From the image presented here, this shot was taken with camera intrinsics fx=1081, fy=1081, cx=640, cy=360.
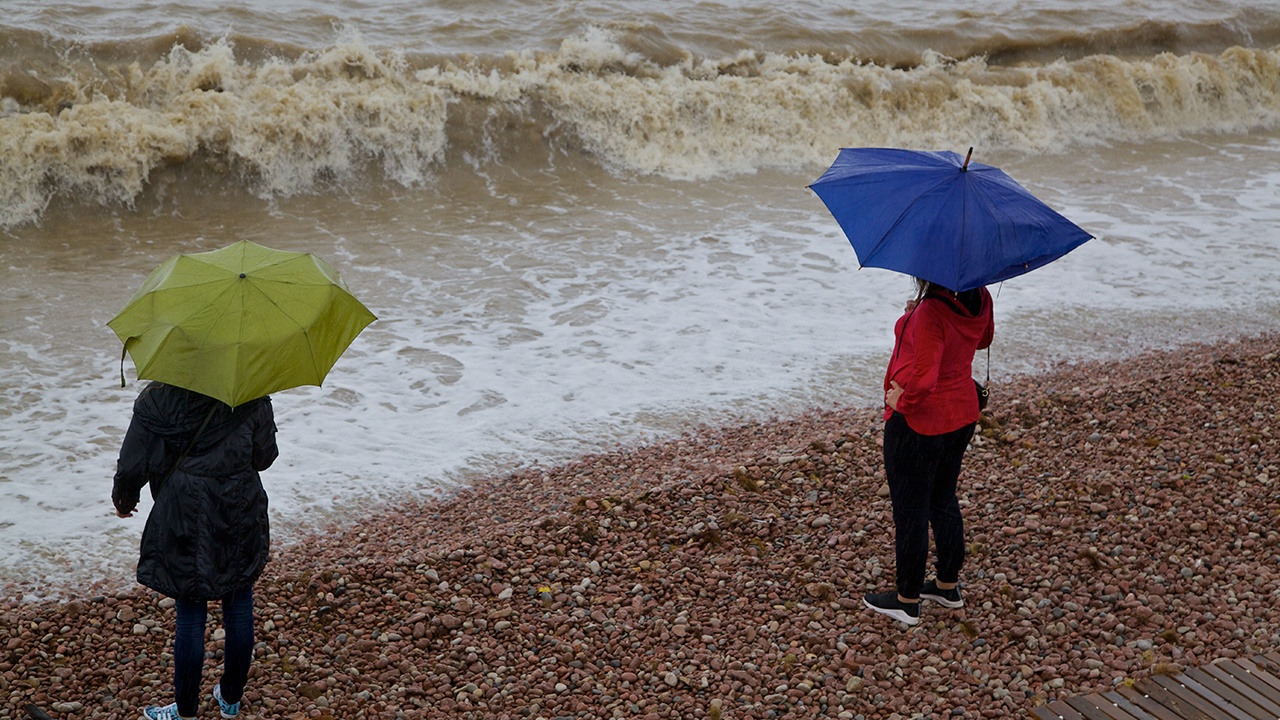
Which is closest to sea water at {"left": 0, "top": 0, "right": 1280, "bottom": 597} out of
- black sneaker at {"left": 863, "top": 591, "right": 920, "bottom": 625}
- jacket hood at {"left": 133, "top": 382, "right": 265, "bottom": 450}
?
jacket hood at {"left": 133, "top": 382, "right": 265, "bottom": 450}

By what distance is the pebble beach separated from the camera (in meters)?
4.11

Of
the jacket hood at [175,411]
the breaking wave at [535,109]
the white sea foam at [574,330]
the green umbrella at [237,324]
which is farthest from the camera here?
the breaking wave at [535,109]

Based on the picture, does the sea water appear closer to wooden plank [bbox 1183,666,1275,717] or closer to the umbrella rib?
the umbrella rib

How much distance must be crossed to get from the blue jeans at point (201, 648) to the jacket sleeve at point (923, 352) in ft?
8.29

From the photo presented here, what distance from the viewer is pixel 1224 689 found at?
12.8 feet

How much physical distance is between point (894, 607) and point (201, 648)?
274 centimetres

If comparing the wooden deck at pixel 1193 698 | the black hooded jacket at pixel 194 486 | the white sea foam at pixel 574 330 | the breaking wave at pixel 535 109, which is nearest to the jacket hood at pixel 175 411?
the black hooded jacket at pixel 194 486

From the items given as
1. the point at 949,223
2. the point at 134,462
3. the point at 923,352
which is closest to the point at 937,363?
the point at 923,352

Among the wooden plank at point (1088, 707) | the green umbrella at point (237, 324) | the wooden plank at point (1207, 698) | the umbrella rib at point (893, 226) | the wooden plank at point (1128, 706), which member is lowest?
the wooden plank at point (1088, 707)

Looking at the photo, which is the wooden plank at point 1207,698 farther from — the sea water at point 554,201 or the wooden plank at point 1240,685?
the sea water at point 554,201

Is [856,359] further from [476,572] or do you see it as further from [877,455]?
[476,572]

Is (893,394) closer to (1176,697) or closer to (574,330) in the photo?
(1176,697)

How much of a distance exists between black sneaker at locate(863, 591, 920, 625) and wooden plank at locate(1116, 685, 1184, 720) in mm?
851

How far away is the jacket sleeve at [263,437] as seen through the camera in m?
3.67
